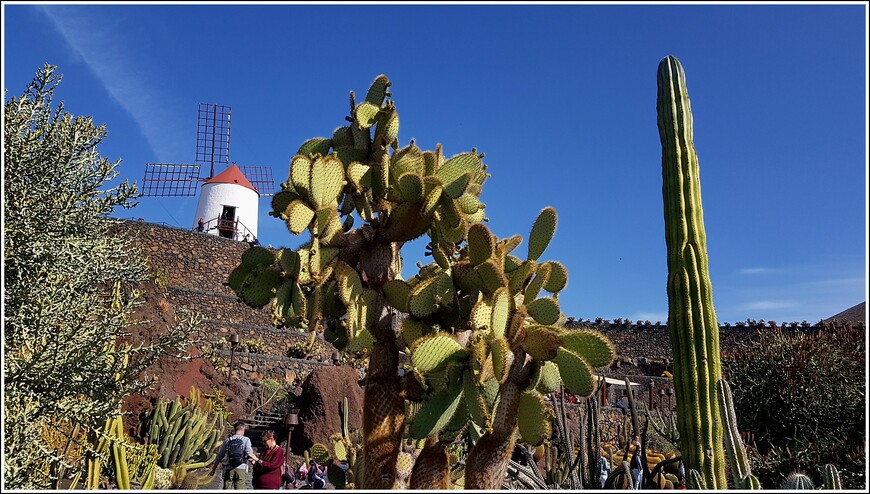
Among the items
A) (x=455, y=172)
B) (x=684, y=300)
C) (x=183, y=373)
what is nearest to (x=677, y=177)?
(x=684, y=300)

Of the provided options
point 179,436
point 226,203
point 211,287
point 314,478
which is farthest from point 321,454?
point 226,203

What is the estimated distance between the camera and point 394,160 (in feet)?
12.2

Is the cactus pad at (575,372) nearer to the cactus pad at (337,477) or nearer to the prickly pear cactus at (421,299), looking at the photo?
the prickly pear cactus at (421,299)

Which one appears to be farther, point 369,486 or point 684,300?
point 684,300

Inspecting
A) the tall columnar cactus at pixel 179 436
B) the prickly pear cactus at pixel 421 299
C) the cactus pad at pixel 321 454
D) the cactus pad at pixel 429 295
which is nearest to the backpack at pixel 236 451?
the cactus pad at pixel 321 454

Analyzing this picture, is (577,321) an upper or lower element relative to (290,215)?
upper

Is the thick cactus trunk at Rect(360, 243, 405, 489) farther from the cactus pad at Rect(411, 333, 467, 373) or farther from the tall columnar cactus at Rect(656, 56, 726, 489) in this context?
the tall columnar cactus at Rect(656, 56, 726, 489)

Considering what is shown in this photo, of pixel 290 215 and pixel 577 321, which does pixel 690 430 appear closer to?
pixel 290 215

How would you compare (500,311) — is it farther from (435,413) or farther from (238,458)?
(238,458)

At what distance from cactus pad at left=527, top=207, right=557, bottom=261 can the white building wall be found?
27.8 metres

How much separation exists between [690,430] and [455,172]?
3319 millimetres

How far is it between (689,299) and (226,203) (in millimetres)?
27082

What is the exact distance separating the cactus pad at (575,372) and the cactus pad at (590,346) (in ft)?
0.18

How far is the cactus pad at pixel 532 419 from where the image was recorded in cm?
297
